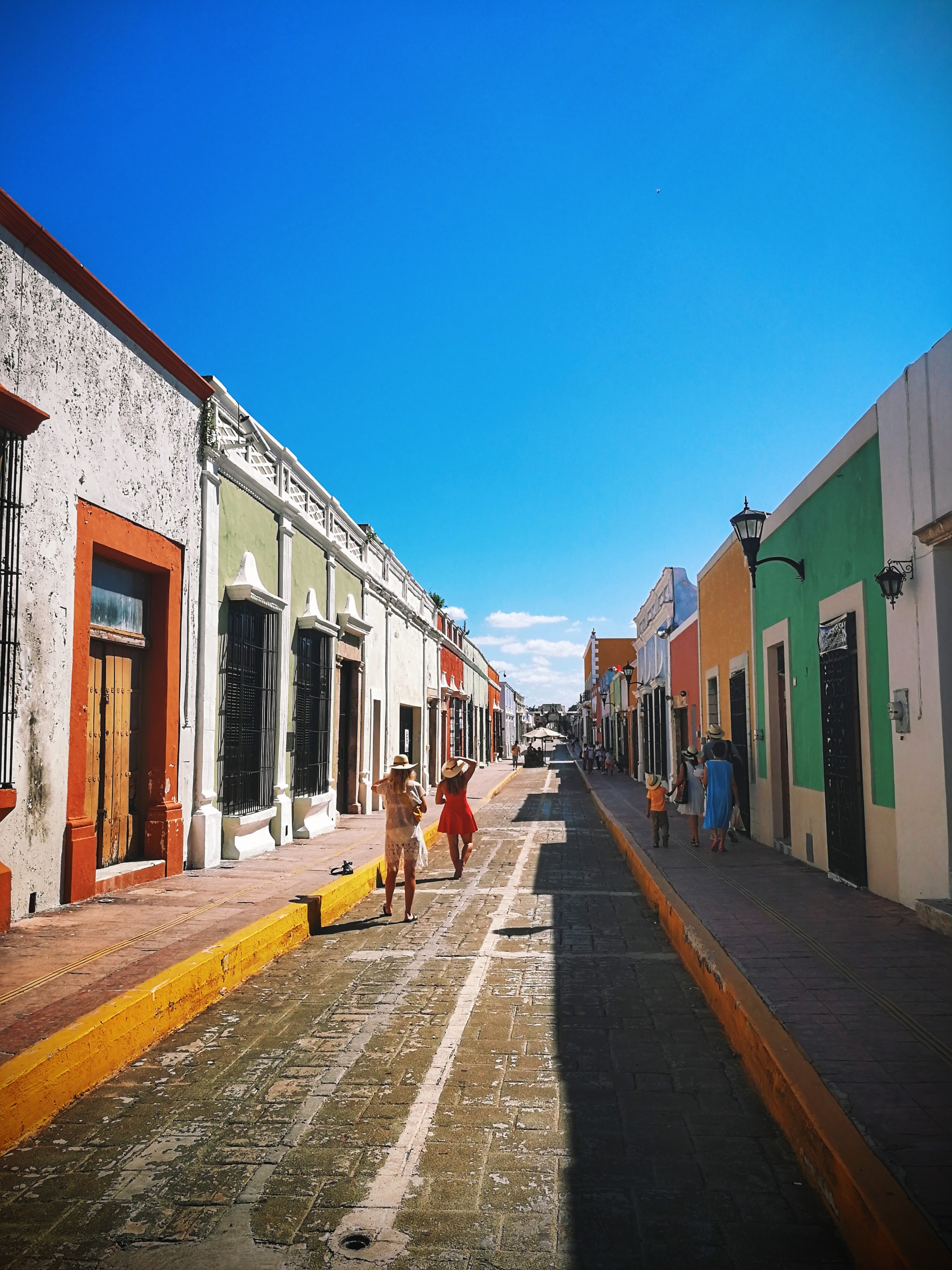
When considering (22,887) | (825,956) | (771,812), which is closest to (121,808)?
(22,887)

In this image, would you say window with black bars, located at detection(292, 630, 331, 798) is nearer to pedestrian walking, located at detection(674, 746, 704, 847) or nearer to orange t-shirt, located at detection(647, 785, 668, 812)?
orange t-shirt, located at detection(647, 785, 668, 812)

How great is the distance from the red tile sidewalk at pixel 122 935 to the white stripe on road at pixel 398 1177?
1.80 metres

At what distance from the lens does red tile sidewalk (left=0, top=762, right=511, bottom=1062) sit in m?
4.54

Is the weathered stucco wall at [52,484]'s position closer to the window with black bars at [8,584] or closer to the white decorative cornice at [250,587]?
the window with black bars at [8,584]

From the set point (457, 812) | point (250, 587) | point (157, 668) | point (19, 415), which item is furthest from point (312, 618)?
point (19, 415)

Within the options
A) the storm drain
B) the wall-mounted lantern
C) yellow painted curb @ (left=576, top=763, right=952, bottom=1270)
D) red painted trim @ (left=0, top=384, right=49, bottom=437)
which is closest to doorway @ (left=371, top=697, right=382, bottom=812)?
red painted trim @ (left=0, top=384, right=49, bottom=437)

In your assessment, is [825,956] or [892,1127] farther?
[825,956]

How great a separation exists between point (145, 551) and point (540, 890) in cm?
542

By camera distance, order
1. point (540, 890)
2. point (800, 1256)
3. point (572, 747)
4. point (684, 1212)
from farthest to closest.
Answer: point (572, 747)
point (540, 890)
point (684, 1212)
point (800, 1256)

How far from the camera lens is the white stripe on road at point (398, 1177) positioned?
2719 millimetres

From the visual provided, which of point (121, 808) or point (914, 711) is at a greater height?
point (914, 711)

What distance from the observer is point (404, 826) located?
25.7 ft

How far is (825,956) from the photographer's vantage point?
5727 millimetres

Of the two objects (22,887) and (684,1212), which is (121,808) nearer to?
(22,887)
